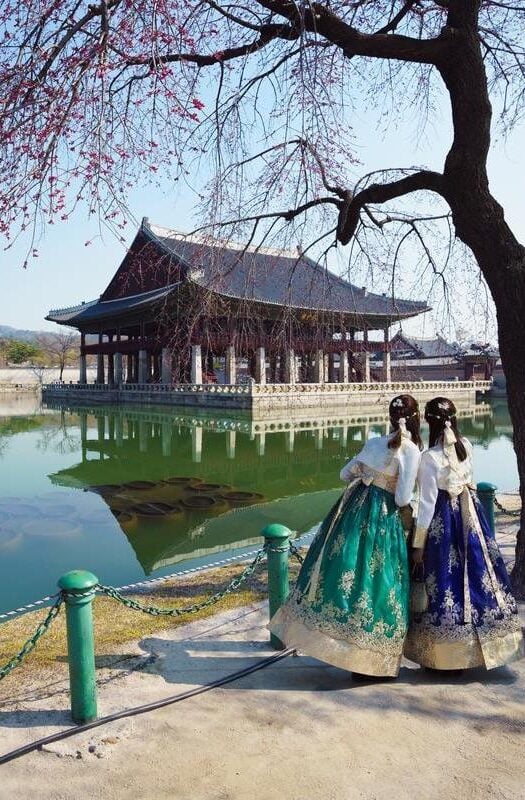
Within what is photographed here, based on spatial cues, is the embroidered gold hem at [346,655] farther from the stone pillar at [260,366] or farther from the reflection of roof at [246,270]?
the stone pillar at [260,366]

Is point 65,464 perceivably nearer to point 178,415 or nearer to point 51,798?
point 178,415

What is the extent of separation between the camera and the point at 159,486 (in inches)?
457

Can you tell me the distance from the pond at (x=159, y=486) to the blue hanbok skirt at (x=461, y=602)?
13.6ft

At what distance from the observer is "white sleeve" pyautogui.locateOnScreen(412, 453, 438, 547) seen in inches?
114

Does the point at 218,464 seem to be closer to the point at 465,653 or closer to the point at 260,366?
the point at 465,653

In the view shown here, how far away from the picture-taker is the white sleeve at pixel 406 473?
9.52ft

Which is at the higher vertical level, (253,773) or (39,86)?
(39,86)

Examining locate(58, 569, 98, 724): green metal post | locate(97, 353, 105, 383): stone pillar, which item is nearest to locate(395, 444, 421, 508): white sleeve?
locate(58, 569, 98, 724): green metal post

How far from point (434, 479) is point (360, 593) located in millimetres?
641

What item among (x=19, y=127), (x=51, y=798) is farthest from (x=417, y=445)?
(x=19, y=127)

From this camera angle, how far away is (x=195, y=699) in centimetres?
289

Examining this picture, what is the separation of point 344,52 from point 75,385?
36484 mm

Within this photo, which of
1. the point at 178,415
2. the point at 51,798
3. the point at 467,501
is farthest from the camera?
the point at 178,415

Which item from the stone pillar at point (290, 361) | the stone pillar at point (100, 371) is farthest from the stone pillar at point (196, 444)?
the stone pillar at point (100, 371)
